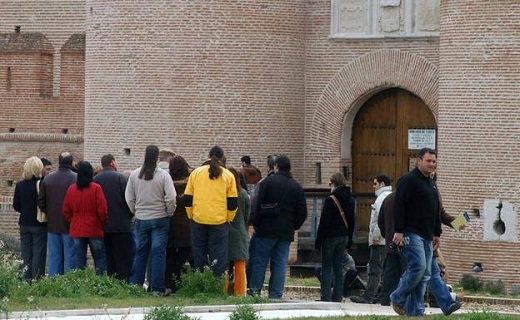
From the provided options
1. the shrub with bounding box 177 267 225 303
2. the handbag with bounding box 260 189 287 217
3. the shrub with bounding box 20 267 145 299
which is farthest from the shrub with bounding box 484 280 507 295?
the shrub with bounding box 20 267 145 299

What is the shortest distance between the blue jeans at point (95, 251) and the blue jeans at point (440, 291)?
460 centimetres

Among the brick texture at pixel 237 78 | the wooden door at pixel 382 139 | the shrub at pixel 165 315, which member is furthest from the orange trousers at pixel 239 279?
the wooden door at pixel 382 139

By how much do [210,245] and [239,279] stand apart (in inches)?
26.3

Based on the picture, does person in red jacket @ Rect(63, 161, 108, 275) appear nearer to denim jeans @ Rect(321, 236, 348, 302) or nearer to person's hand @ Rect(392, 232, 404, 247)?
denim jeans @ Rect(321, 236, 348, 302)

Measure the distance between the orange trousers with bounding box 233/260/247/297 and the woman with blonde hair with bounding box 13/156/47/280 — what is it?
9.49 ft

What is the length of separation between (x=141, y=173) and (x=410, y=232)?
4044 millimetres

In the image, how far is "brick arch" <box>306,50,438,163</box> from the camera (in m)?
30.2

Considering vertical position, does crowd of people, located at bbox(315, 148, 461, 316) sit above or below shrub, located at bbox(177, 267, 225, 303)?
above

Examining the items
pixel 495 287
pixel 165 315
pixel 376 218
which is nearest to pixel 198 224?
pixel 376 218

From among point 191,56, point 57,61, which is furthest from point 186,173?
point 57,61

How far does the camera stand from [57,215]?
21.6 metres

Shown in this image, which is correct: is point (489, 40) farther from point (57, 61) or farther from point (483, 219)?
point (57, 61)

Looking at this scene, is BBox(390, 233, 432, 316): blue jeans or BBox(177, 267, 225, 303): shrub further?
BBox(177, 267, 225, 303): shrub

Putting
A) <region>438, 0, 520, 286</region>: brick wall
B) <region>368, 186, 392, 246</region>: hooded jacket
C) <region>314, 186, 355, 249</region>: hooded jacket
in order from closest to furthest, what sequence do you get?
<region>314, 186, 355, 249</region>: hooded jacket
<region>368, 186, 392, 246</region>: hooded jacket
<region>438, 0, 520, 286</region>: brick wall
